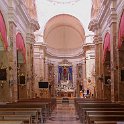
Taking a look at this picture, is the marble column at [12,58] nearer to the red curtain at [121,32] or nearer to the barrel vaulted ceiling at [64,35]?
the red curtain at [121,32]

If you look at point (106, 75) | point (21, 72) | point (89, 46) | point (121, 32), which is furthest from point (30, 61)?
point (89, 46)

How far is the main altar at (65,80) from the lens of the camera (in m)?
34.8

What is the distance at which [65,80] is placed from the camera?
35.8m

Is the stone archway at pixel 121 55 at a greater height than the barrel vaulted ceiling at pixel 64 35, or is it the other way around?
the barrel vaulted ceiling at pixel 64 35

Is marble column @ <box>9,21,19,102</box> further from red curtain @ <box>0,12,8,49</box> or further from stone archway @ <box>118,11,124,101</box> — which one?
stone archway @ <box>118,11,124,101</box>

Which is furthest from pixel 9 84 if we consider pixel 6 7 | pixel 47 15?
pixel 47 15

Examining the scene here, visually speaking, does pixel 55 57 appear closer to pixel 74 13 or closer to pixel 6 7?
pixel 74 13

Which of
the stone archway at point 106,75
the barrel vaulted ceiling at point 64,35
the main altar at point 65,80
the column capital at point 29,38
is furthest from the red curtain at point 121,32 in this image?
the main altar at point 65,80

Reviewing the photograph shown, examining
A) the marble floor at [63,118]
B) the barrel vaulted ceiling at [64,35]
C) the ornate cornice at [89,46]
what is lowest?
the marble floor at [63,118]

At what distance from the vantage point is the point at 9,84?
45.9 feet

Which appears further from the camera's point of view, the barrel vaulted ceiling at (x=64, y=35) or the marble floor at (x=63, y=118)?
the barrel vaulted ceiling at (x=64, y=35)

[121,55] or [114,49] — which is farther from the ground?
[114,49]

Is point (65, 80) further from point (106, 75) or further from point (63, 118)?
point (63, 118)

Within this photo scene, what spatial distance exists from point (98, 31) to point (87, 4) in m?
10.1
